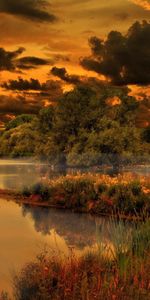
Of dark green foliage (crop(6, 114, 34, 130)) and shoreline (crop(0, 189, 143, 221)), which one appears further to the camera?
dark green foliage (crop(6, 114, 34, 130))

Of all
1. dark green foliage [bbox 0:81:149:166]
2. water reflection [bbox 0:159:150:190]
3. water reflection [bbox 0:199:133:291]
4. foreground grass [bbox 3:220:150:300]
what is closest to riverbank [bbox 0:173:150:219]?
water reflection [bbox 0:199:133:291]

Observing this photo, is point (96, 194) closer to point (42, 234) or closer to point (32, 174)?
point (42, 234)

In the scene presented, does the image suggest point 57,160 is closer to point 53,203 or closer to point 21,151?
point 53,203

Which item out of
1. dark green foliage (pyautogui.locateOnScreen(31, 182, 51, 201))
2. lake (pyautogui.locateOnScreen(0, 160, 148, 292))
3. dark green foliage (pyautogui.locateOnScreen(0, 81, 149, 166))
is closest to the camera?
lake (pyautogui.locateOnScreen(0, 160, 148, 292))

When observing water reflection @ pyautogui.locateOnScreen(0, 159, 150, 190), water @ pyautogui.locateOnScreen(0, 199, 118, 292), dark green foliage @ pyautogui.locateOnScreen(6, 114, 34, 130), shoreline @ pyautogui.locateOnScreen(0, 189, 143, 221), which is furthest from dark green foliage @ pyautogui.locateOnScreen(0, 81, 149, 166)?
dark green foliage @ pyautogui.locateOnScreen(6, 114, 34, 130)

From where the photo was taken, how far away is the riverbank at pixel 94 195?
69.7 feet

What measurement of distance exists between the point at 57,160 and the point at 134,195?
111 ft

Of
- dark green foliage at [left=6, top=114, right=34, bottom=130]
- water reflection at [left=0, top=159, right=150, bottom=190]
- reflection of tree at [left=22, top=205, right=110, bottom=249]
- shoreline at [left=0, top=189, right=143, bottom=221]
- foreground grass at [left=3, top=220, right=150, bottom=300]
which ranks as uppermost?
dark green foliage at [left=6, top=114, right=34, bottom=130]

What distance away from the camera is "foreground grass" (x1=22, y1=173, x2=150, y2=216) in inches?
837

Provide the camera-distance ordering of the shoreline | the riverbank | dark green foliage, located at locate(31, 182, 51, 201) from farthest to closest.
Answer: dark green foliage, located at locate(31, 182, 51, 201), the riverbank, the shoreline

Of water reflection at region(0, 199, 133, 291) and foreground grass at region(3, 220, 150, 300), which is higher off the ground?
foreground grass at region(3, 220, 150, 300)

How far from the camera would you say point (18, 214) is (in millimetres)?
20859

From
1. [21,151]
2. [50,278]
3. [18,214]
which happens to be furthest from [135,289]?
[21,151]

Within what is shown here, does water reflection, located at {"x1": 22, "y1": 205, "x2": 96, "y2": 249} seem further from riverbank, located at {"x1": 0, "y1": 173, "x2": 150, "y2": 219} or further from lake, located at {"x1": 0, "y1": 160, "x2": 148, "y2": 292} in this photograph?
riverbank, located at {"x1": 0, "y1": 173, "x2": 150, "y2": 219}
